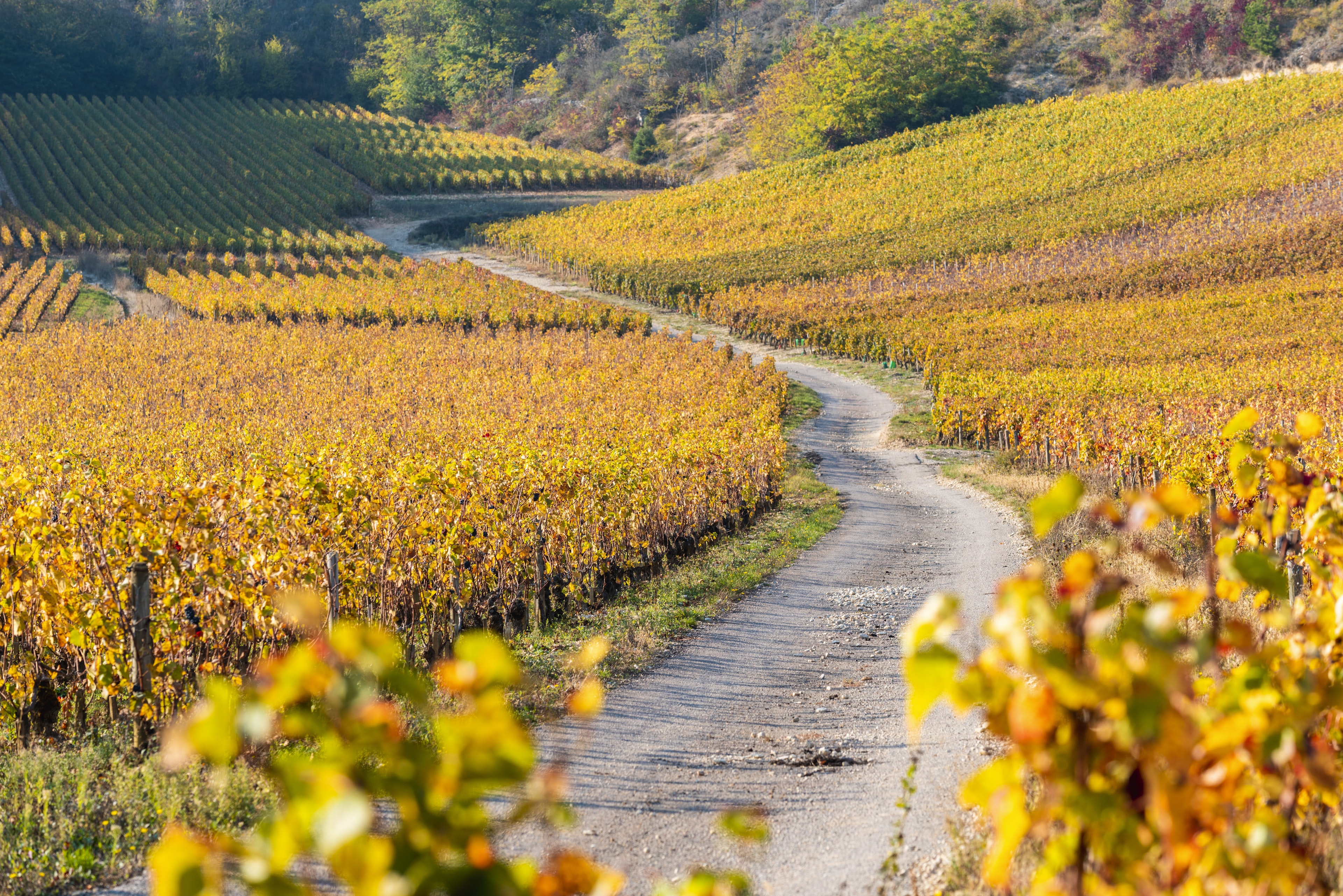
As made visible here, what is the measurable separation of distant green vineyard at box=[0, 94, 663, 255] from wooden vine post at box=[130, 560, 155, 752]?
5281cm

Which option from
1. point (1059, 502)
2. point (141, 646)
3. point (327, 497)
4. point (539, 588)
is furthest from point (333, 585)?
point (1059, 502)

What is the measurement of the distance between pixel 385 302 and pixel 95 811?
38.1 metres

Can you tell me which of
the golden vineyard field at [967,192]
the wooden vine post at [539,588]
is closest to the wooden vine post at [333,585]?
the wooden vine post at [539,588]

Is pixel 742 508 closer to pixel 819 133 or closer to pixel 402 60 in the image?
pixel 819 133

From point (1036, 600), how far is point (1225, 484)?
49.1 feet

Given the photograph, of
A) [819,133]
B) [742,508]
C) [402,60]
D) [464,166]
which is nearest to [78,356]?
[742,508]

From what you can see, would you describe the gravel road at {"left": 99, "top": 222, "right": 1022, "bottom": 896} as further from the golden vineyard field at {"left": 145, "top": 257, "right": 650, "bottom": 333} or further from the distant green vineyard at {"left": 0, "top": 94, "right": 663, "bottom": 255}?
the distant green vineyard at {"left": 0, "top": 94, "right": 663, "bottom": 255}

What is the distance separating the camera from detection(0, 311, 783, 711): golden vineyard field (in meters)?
7.69

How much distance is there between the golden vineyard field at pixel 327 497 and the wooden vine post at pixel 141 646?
0.64 feet

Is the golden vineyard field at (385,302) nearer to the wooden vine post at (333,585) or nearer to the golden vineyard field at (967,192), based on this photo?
the golden vineyard field at (967,192)

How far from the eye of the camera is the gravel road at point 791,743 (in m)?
5.79

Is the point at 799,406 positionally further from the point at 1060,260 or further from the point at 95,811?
the point at 1060,260

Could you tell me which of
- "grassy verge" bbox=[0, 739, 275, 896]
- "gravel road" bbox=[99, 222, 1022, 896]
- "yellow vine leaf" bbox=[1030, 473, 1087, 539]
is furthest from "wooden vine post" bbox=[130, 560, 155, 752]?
"yellow vine leaf" bbox=[1030, 473, 1087, 539]

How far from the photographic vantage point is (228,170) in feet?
249
